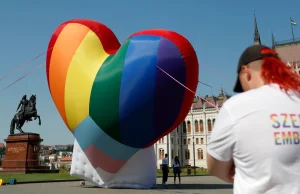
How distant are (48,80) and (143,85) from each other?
4072 mm

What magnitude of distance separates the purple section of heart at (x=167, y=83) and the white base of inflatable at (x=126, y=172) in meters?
1.48

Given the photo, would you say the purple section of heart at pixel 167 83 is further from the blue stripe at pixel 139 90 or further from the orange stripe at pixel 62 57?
the orange stripe at pixel 62 57

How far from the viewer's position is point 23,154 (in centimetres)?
2666

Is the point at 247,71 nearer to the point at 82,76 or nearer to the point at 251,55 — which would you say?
the point at 251,55

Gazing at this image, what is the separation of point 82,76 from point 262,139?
1063 cm

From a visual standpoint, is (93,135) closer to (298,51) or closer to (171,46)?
Answer: (171,46)

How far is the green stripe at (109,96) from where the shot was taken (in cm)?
1147

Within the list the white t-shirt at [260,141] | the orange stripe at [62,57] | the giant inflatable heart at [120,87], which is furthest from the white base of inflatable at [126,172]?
the white t-shirt at [260,141]

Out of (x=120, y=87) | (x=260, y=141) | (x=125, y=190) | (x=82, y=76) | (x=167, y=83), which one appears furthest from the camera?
(x=82, y=76)

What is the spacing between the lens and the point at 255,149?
6.41 ft

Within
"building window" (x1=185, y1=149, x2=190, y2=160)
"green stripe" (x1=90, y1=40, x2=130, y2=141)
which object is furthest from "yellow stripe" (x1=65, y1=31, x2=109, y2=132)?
"building window" (x1=185, y1=149, x2=190, y2=160)

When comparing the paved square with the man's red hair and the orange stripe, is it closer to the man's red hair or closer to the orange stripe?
the orange stripe

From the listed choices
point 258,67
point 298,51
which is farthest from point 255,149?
point 298,51

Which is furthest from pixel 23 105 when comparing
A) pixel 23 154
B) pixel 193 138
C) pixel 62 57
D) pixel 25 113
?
pixel 193 138
